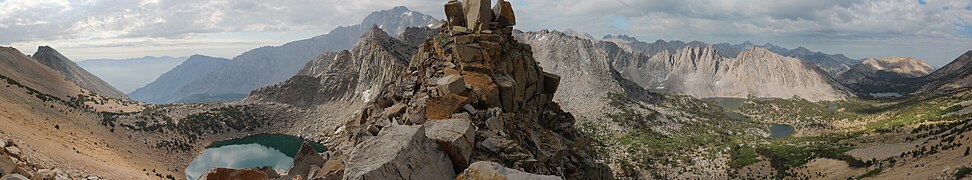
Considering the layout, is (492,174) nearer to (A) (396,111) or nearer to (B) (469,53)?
(A) (396,111)

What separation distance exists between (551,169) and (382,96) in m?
10.7

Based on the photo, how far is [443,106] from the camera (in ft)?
65.3

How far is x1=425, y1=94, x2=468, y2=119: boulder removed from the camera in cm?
1956

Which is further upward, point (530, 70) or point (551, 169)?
point (530, 70)

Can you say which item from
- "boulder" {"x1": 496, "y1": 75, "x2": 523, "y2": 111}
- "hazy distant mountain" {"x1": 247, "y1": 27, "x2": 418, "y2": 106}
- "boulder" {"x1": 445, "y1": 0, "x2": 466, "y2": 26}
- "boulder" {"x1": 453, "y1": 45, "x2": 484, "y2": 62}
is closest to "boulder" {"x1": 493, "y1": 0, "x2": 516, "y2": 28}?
"boulder" {"x1": 445, "y1": 0, "x2": 466, "y2": 26}

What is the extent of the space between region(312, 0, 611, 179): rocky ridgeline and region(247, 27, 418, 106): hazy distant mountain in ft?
347

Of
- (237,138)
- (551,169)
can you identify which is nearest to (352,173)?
(551,169)

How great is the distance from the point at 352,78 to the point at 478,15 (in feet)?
411

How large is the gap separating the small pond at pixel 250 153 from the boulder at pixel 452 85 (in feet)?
233

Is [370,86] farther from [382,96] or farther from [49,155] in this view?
[382,96]

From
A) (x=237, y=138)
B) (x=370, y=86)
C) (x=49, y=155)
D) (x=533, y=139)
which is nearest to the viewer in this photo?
(x=533, y=139)

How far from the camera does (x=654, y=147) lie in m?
99.3

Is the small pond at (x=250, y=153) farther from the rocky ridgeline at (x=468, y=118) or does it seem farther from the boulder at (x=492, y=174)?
the boulder at (x=492, y=174)

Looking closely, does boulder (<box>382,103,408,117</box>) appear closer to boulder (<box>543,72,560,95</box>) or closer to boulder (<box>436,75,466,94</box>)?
boulder (<box>436,75,466,94</box>)
